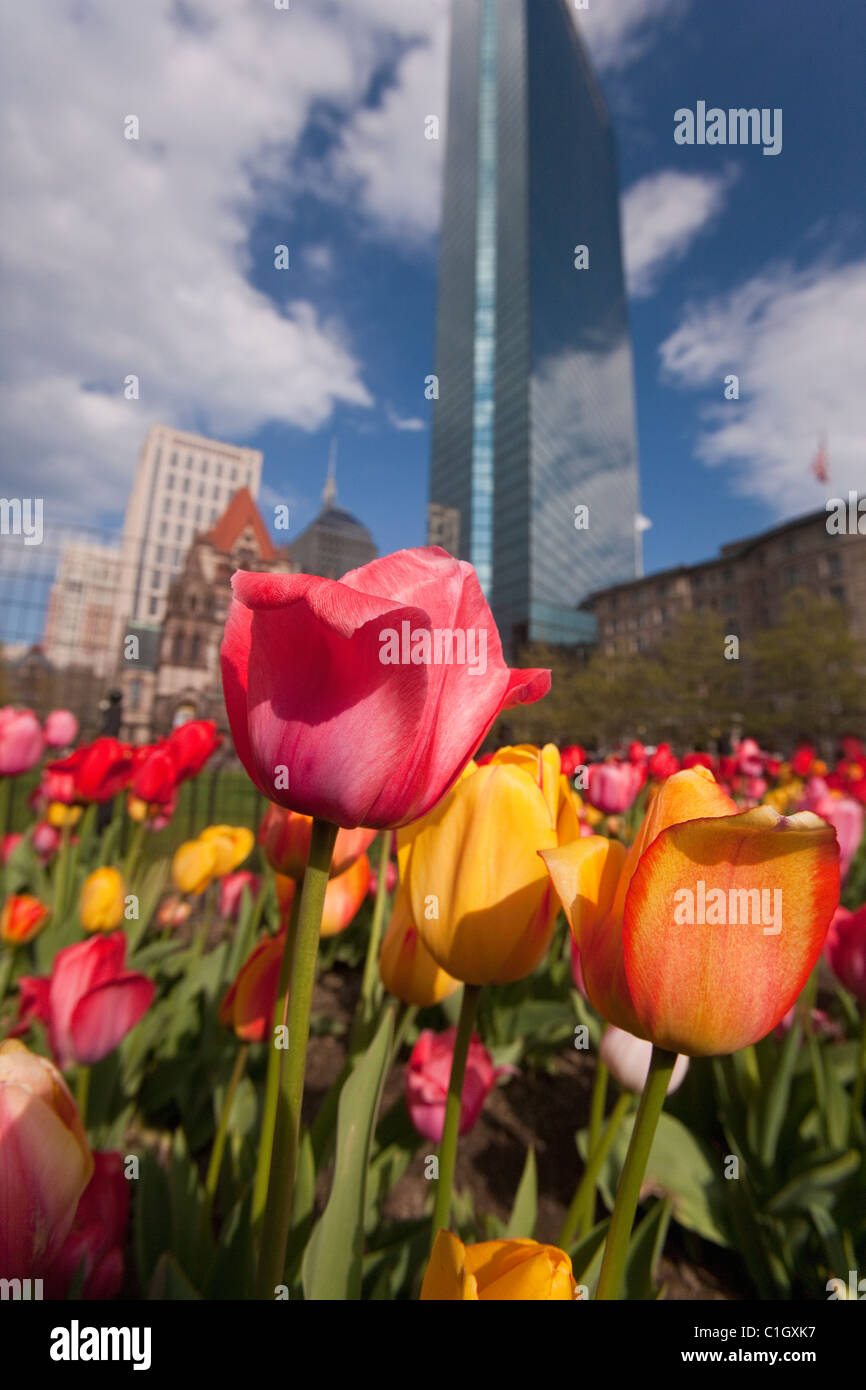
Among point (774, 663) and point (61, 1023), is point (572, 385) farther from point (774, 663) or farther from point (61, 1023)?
point (61, 1023)

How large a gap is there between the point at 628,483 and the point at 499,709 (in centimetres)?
8048

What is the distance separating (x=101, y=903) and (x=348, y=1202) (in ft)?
4.16

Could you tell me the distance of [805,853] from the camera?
325 millimetres

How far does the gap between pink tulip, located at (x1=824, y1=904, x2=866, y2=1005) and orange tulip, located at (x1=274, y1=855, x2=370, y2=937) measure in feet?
3.13

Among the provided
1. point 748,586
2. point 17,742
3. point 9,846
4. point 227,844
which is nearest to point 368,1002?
point 227,844

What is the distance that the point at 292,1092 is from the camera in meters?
0.36

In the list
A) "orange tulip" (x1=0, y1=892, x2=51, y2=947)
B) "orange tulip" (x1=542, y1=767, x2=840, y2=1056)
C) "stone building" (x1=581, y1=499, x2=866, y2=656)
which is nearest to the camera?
"orange tulip" (x1=542, y1=767, x2=840, y2=1056)

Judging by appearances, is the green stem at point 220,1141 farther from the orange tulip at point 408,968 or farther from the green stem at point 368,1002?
the orange tulip at point 408,968

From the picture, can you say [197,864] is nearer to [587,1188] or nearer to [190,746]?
[190,746]

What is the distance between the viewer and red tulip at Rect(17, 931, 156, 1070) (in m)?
0.94

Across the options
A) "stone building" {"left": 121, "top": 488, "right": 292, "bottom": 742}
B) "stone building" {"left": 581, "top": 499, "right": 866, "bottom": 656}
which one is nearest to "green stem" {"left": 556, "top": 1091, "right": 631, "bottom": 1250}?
"stone building" {"left": 121, "top": 488, "right": 292, "bottom": 742}

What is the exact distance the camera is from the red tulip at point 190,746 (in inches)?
71.7

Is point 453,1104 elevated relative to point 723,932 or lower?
lower

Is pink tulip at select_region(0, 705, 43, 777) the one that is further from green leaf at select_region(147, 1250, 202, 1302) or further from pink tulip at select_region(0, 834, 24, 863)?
green leaf at select_region(147, 1250, 202, 1302)
